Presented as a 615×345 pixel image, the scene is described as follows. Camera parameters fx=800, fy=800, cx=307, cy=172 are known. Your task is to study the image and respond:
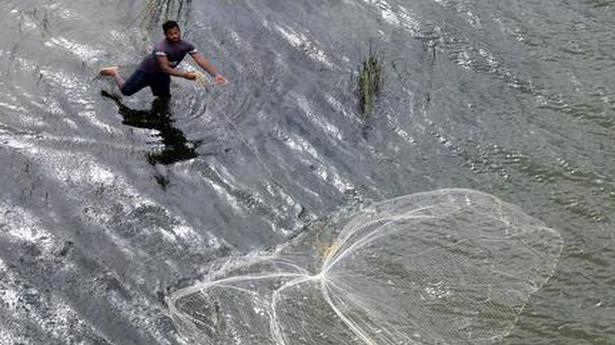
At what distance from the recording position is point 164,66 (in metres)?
10.4

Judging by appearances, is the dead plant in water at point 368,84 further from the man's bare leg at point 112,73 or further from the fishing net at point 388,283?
the man's bare leg at point 112,73

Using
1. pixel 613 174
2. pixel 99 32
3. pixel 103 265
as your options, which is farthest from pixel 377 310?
pixel 99 32

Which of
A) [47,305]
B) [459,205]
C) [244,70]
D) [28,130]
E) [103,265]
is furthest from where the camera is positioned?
[244,70]

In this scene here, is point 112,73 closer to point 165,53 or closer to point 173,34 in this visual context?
point 165,53

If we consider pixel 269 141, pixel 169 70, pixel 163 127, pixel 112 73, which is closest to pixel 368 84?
pixel 269 141

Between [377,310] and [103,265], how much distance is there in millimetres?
2841

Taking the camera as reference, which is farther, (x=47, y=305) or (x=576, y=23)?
(x=576, y=23)

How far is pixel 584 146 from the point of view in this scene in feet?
34.5

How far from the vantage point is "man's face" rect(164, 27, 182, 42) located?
10.3 metres

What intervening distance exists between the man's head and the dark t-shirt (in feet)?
0.28

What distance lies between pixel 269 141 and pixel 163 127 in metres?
1.42

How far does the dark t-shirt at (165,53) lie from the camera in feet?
34.3

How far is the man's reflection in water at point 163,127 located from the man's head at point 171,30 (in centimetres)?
92

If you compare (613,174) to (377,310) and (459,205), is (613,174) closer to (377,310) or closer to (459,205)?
(459,205)
